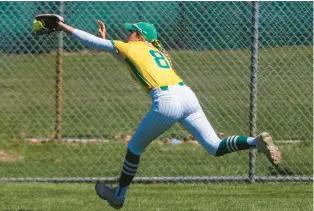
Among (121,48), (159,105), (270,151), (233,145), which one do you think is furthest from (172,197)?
(121,48)

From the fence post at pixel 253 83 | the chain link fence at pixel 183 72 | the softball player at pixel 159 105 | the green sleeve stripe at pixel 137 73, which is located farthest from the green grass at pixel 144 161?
the green sleeve stripe at pixel 137 73

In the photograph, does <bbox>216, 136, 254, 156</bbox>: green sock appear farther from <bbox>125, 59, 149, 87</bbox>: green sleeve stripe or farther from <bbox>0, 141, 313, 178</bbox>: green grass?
<bbox>0, 141, 313, 178</bbox>: green grass

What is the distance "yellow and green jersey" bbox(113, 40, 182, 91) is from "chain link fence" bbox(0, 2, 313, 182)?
250 cm

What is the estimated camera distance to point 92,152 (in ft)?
33.8

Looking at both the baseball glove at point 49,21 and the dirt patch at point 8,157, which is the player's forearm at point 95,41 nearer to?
the baseball glove at point 49,21

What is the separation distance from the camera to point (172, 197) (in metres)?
8.48

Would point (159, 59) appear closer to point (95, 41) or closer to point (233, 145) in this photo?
point (95, 41)

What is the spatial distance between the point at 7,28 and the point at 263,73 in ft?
12.0

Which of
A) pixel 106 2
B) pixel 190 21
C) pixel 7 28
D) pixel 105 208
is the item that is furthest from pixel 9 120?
pixel 105 208

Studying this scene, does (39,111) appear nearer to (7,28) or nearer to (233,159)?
(7,28)

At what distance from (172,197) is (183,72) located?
2.61m

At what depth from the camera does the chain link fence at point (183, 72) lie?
977 cm

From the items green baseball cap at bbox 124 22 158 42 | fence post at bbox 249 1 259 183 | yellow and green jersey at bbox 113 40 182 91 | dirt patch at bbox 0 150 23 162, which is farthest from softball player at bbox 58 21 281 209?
dirt patch at bbox 0 150 23 162

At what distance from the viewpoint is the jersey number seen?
7.07 metres
